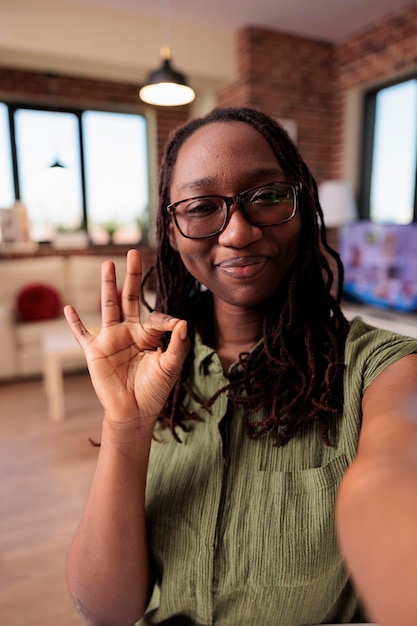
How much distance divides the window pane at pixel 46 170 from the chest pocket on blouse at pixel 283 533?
4.66 metres

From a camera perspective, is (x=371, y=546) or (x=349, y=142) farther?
(x=349, y=142)

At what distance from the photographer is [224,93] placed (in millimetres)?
4480

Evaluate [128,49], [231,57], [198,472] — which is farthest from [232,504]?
[231,57]

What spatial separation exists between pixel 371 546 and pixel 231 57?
463 centimetres

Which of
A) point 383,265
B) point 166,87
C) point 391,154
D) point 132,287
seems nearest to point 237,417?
point 132,287

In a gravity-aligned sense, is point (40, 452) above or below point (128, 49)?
below

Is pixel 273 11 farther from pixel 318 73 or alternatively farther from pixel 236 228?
pixel 236 228

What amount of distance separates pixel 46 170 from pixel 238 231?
4708 mm

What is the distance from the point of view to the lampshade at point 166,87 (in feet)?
9.37

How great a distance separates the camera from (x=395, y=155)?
4211 millimetres

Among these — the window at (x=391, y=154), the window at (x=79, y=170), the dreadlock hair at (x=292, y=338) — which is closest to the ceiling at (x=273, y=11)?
the window at (x=391, y=154)

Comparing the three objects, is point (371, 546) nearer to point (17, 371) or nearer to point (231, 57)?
point (17, 371)

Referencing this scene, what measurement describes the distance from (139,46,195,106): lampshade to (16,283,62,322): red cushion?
2.10 metres

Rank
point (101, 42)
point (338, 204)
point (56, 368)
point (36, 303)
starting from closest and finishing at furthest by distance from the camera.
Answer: point (56, 368), point (101, 42), point (338, 204), point (36, 303)
